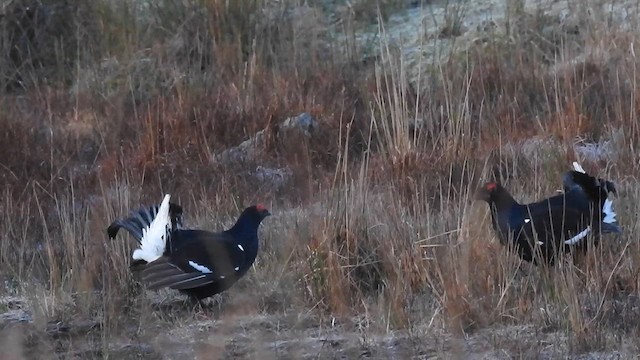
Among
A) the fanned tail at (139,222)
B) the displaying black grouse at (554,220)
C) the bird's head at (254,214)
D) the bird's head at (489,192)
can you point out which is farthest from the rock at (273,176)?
the displaying black grouse at (554,220)

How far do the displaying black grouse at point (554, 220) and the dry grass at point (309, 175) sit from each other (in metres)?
0.10

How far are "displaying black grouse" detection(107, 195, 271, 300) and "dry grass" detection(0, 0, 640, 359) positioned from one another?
0.15 m

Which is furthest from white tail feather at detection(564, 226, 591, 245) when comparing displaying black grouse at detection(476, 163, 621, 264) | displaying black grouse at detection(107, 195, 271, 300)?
displaying black grouse at detection(107, 195, 271, 300)

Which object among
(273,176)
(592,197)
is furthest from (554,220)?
(273,176)

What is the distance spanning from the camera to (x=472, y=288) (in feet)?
14.8

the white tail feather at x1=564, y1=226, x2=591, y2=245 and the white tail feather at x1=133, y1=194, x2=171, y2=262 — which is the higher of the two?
the white tail feather at x1=133, y1=194, x2=171, y2=262

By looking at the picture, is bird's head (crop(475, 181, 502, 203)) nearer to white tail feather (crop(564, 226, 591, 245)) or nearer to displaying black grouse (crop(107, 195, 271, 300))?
white tail feather (crop(564, 226, 591, 245))

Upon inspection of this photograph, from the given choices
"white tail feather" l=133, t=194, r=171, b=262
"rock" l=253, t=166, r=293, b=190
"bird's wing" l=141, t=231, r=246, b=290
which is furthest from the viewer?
"rock" l=253, t=166, r=293, b=190

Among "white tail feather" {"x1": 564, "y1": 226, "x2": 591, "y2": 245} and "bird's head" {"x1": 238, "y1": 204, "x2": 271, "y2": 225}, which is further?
"bird's head" {"x1": 238, "y1": 204, "x2": 271, "y2": 225}

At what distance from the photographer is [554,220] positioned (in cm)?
473

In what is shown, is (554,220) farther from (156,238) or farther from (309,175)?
(309,175)

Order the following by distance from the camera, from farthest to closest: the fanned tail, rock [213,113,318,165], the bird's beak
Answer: rock [213,113,318,165]
the bird's beak
the fanned tail

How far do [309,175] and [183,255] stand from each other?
5.52 ft

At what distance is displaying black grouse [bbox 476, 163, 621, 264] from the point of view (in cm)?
468
